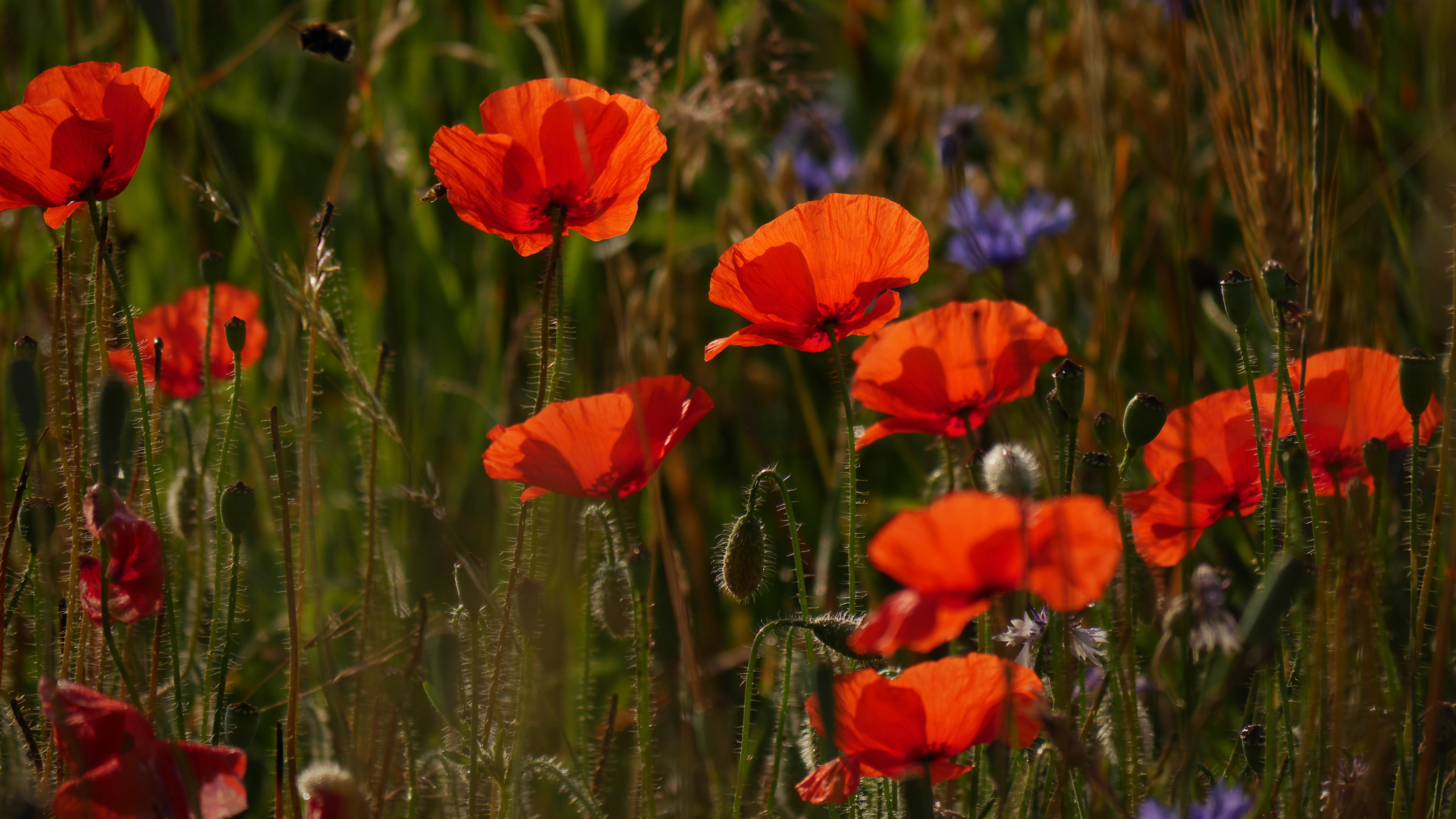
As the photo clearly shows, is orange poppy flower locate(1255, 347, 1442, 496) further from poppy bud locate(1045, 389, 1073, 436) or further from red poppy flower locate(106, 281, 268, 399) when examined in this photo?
red poppy flower locate(106, 281, 268, 399)

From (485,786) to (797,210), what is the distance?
2.17ft

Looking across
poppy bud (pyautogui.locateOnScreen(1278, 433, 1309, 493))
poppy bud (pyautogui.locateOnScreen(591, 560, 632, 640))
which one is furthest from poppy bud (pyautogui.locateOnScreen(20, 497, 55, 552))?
poppy bud (pyautogui.locateOnScreen(1278, 433, 1309, 493))

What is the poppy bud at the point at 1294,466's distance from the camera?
0.80 meters

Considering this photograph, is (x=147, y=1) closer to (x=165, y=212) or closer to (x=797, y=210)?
(x=797, y=210)

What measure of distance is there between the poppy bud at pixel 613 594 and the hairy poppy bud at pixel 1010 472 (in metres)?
0.30

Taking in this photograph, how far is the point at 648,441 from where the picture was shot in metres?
0.82

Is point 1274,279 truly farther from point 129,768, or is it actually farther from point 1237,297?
point 129,768

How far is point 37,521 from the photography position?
78 cm

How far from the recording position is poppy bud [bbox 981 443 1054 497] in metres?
0.68

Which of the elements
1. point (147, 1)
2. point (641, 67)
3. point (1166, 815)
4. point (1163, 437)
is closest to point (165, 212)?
point (641, 67)

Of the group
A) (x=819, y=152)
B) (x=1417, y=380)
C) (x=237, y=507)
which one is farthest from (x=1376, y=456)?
(x=819, y=152)

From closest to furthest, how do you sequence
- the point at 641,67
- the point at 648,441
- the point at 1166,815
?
1. the point at 1166,815
2. the point at 648,441
3. the point at 641,67

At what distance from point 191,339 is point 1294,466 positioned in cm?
116

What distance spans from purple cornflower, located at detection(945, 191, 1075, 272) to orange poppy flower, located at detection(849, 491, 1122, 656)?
1.52 m
